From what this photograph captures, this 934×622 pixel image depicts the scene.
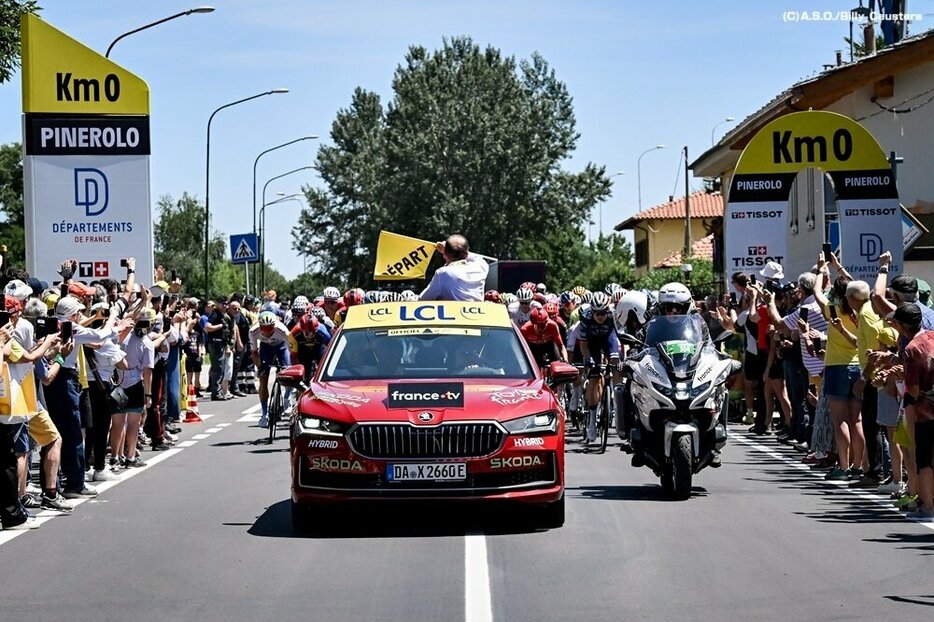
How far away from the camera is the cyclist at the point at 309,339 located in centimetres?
2011

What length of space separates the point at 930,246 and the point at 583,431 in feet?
41.0

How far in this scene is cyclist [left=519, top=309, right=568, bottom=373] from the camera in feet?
64.2

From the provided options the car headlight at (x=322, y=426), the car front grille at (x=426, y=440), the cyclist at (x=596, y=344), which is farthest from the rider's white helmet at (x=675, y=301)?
the cyclist at (x=596, y=344)

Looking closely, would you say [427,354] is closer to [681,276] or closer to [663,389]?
[663,389]

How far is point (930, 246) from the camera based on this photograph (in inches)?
1196

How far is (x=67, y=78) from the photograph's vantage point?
20.8 meters

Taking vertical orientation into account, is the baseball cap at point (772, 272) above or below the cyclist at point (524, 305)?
above

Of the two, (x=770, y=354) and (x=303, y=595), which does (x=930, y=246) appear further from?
(x=303, y=595)

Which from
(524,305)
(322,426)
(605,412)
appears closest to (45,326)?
(322,426)

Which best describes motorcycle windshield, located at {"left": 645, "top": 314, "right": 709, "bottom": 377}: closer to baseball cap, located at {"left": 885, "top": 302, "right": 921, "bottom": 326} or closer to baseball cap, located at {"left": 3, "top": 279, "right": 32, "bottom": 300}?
baseball cap, located at {"left": 885, "top": 302, "right": 921, "bottom": 326}

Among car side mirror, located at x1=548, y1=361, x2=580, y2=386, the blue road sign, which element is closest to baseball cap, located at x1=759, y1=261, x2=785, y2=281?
car side mirror, located at x1=548, y1=361, x2=580, y2=386

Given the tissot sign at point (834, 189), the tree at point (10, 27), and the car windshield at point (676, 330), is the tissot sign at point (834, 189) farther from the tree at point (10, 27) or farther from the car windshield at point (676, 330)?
the tree at point (10, 27)

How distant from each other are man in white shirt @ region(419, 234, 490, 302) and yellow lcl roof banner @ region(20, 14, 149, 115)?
23.5 ft

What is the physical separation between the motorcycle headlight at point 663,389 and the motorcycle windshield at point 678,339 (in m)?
0.15
